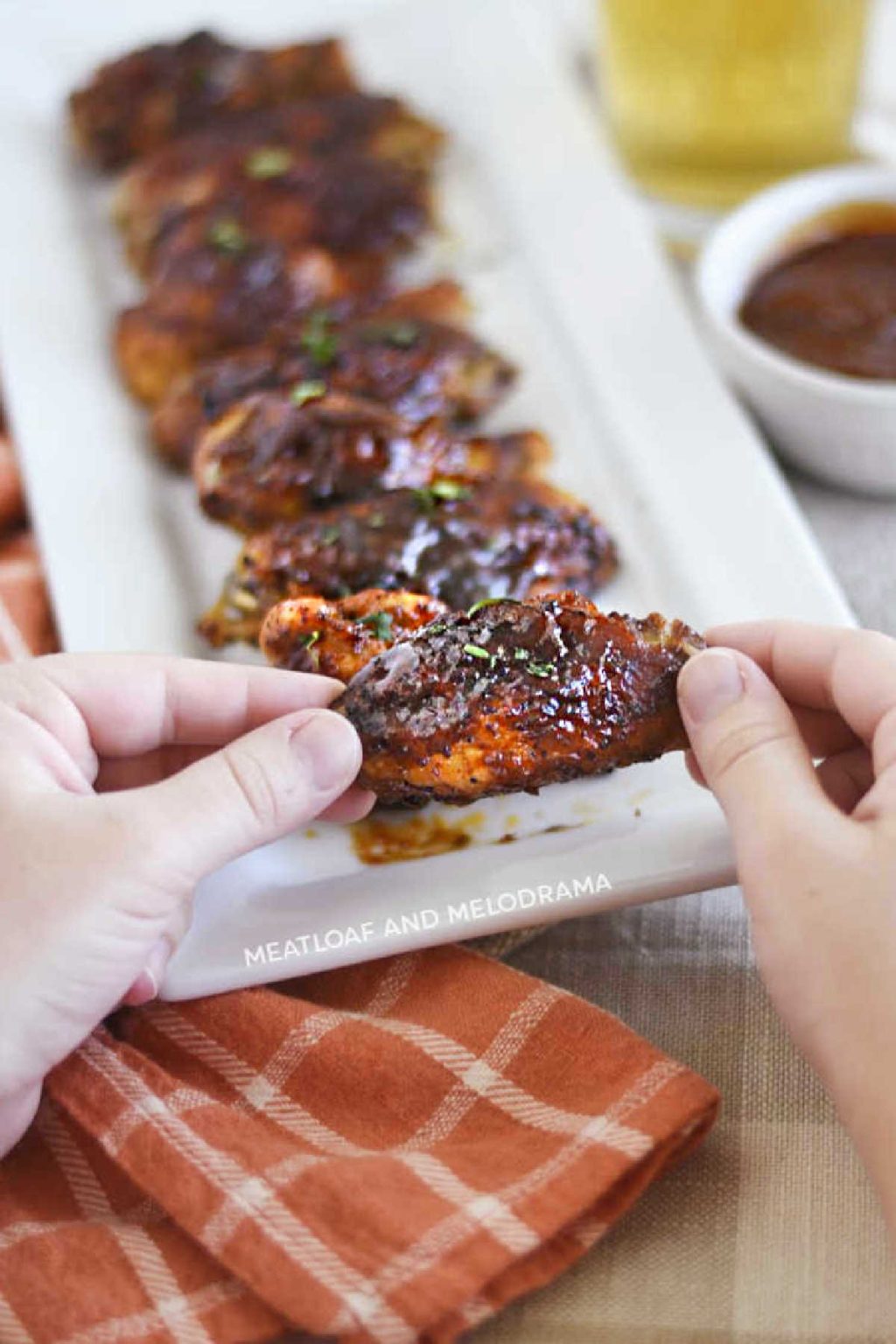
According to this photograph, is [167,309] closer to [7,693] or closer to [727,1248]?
[7,693]

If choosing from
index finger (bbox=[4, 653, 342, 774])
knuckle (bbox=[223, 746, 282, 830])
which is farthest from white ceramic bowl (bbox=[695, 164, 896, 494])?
knuckle (bbox=[223, 746, 282, 830])

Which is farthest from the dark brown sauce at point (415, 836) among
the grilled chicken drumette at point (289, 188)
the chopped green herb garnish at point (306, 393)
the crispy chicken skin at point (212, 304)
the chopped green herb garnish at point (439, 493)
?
the grilled chicken drumette at point (289, 188)

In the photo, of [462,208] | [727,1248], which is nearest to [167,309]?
[462,208]

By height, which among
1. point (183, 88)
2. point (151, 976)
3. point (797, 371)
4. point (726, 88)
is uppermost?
point (183, 88)

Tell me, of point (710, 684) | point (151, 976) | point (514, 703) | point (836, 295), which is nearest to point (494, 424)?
point (836, 295)

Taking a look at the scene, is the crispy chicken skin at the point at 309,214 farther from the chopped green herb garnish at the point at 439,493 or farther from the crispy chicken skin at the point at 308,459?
the chopped green herb garnish at the point at 439,493

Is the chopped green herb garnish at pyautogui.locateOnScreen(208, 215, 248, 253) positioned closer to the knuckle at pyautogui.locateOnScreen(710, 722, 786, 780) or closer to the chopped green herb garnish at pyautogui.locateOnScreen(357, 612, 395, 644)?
the chopped green herb garnish at pyautogui.locateOnScreen(357, 612, 395, 644)

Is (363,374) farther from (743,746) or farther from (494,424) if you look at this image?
(743,746)
